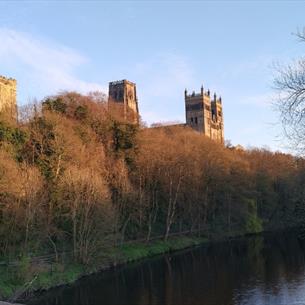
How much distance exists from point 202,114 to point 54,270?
98.4 metres

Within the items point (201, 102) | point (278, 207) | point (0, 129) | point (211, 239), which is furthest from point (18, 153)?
point (201, 102)

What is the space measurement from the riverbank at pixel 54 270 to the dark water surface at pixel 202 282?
3.24 ft

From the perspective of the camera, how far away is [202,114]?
12938 centimetres

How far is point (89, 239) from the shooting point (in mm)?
38562

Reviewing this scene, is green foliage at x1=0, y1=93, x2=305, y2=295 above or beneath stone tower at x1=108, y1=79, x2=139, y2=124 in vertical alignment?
beneath

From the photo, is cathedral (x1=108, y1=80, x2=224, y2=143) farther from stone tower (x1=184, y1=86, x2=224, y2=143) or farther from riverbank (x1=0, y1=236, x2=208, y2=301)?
riverbank (x1=0, y1=236, x2=208, y2=301)

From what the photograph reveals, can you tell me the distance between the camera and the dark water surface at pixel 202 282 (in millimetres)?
28461

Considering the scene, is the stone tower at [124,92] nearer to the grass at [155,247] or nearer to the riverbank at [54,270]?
the grass at [155,247]

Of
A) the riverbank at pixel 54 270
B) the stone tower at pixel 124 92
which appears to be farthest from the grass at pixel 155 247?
the stone tower at pixel 124 92

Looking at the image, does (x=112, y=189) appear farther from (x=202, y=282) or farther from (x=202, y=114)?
(x=202, y=114)

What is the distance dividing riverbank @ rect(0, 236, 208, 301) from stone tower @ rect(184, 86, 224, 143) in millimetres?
82106

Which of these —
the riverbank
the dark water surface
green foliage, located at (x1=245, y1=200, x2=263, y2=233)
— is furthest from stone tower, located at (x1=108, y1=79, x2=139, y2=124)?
the dark water surface

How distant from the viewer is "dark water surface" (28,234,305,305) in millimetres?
28461

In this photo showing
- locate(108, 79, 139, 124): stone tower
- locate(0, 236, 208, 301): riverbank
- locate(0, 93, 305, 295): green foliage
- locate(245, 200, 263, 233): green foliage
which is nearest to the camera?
locate(0, 236, 208, 301): riverbank
